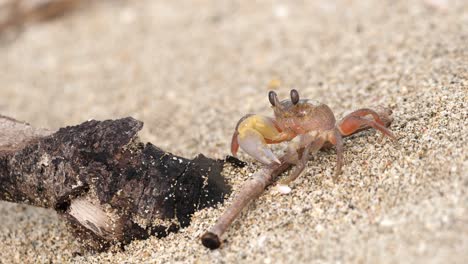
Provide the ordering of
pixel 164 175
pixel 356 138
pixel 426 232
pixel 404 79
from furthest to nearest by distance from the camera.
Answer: pixel 404 79
pixel 356 138
pixel 164 175
pixel 426 232

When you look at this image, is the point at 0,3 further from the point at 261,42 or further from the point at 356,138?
the point at 356,138

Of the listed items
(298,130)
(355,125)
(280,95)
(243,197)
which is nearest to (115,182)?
(243,197)

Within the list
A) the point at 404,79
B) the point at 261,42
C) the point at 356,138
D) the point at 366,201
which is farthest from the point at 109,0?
the point at 366,201

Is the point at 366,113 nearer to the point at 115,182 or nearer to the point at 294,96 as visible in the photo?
the point at 294,96

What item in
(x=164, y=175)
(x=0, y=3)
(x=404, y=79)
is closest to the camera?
(x=164, y=175)

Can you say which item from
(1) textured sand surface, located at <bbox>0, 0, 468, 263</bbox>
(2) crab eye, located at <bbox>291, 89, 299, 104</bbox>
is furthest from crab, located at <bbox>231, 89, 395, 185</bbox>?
(1) textured sand surface, located at <bbox>0, 0, 468, 263</bbox>

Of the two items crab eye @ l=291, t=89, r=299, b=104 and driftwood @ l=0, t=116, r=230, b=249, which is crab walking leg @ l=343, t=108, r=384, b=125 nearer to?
crab eye @ l=291, t=89, r=299, b=104

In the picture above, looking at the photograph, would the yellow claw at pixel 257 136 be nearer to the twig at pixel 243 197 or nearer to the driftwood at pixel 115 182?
the twig at pixel 243 197
